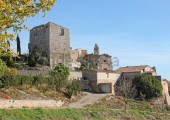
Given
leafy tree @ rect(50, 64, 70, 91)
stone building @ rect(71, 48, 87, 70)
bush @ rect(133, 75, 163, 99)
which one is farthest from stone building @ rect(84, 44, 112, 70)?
leafy tree @ rect(50, 64, 70, 91)

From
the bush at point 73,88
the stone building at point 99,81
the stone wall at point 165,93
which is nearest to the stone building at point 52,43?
the stone building at point 99,81

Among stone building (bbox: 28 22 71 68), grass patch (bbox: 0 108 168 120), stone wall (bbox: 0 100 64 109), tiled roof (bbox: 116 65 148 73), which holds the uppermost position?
stone building (bbox: 28 22 71 68)

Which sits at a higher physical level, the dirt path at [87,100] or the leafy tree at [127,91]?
the leafy tree at [127,91]

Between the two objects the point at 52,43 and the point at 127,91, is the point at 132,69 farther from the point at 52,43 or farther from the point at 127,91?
the point at 52,43

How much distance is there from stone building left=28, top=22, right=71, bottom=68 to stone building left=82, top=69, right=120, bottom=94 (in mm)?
7398

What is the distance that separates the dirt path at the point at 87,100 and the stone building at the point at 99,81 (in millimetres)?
3790

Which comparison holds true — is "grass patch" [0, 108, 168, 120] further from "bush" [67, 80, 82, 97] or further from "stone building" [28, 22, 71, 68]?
"stone building" [28, 22, 71, 68]

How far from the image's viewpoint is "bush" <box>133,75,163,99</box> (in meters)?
51.4

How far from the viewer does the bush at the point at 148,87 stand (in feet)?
169

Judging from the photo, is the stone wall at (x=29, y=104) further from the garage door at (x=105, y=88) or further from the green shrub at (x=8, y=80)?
the garage door at (x=105, y=88)

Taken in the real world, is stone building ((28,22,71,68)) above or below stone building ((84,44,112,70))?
above

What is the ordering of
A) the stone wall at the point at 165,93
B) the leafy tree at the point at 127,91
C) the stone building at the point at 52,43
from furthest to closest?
the stone building at the point at 52,43 → the stone wall at the point at 165,93 → the leafy tree at the point at 127,91

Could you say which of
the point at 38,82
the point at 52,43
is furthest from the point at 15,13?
the point at 52,43

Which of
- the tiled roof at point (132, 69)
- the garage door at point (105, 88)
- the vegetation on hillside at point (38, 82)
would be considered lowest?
the garage door at point (105, 88)
